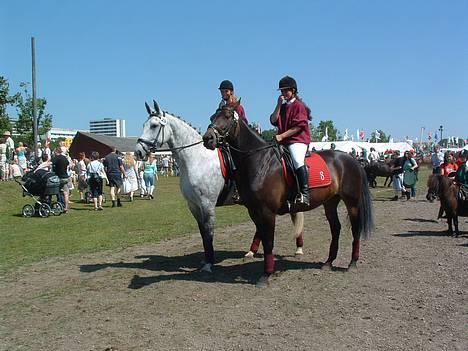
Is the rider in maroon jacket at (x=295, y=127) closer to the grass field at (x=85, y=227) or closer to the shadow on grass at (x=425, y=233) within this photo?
the shadow on grass at (x=425, y=233)

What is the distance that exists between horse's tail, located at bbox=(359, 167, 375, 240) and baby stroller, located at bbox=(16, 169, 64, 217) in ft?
37.6

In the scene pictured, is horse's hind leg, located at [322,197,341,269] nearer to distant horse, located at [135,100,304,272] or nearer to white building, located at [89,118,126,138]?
distant horse, located at [135,100,304,272]

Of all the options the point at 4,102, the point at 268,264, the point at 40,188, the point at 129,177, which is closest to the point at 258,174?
the point at 268,264

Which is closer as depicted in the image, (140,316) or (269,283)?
(140,316)

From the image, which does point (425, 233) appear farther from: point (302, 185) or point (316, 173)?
point (302, 185)

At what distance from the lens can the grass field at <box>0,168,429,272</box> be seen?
995 cm

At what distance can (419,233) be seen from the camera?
1115 cm

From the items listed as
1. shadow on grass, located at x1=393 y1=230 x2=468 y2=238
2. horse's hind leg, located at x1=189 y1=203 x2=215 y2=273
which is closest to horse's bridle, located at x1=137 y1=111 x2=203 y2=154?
horse's hind leg, located at x1=189 y1=203 x2=215 y2=273

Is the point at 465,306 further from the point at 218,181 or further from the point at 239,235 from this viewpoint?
the point at 239,235

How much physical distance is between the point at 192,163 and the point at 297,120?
76.9 inches

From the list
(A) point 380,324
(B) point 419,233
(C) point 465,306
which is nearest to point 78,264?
(A) point 380,324

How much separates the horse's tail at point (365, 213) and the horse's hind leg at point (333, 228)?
40 cm

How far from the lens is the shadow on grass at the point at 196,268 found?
23.6 feet

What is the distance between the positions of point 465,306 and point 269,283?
263 cm
